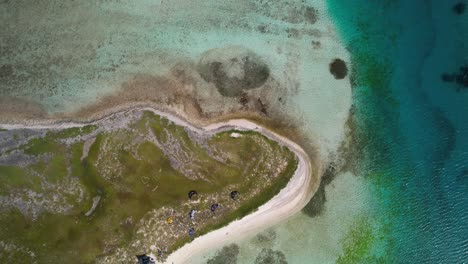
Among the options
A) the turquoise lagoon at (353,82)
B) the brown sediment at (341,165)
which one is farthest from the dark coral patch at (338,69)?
the brown sediment at (341,165)

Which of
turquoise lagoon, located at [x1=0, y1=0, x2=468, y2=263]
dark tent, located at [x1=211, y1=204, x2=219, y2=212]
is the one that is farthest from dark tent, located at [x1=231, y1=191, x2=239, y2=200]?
turquoise lagoon, located at [x1=0, y1=0, x2=468, y2=263]

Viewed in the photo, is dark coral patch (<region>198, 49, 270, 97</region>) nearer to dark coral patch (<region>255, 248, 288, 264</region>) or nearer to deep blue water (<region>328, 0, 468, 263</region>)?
deep blue water (<region>328, 0, 468, 263</region>)

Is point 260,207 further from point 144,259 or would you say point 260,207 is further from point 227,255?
point 144,259

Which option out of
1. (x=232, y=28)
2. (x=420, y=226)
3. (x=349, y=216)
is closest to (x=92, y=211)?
(x=232, y=28)

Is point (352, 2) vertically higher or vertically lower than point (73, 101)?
higher

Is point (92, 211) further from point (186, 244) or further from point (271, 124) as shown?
point (271, 124)

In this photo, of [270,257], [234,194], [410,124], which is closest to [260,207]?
[234,194]
